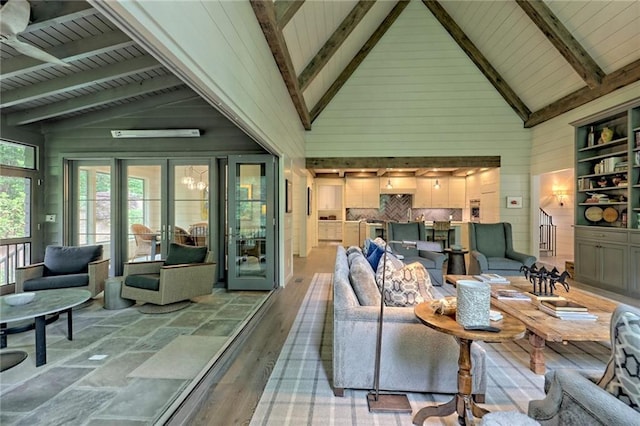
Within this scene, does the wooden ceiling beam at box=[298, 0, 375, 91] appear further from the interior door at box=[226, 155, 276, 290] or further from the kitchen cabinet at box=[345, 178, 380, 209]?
the kitchen cabinet at box=[345, 178, 380, 209]

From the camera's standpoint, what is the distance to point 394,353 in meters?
2.18

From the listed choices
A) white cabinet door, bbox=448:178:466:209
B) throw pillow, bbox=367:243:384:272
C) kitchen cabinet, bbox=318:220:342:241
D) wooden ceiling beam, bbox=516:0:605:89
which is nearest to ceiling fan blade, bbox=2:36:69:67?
throw pillow, bbox=367:243:384:272

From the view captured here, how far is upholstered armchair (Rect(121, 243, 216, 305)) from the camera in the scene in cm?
391

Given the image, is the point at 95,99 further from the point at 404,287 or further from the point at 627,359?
the point at 627,359

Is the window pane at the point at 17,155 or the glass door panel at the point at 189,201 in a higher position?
the window pane at the point at 17,155

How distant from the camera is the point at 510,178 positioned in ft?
24.3

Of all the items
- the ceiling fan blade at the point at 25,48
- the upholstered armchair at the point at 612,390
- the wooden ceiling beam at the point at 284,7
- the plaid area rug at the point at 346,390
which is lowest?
the plaid area rug at the point at 346,390

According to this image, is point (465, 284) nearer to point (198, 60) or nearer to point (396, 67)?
point (198, 60)

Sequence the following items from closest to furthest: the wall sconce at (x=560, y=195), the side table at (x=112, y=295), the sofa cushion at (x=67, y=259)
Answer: the side table at (x=112, y=295), the sofa cushion at (x=67, y=259), the wall sconce at (x=560, y=195)

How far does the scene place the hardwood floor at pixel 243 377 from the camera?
78.3 inches

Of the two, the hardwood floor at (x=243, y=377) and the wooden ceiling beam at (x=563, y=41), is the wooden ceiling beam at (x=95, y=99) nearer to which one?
the hardwood floor at (x=243, y=377)

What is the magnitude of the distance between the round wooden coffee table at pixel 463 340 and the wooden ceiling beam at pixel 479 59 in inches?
273

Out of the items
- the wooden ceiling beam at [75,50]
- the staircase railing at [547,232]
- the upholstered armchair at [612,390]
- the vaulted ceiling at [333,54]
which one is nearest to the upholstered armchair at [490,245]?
the vaulted ceiling at [333,54]

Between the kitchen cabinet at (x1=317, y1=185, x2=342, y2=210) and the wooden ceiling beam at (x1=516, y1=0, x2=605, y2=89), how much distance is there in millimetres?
7392
